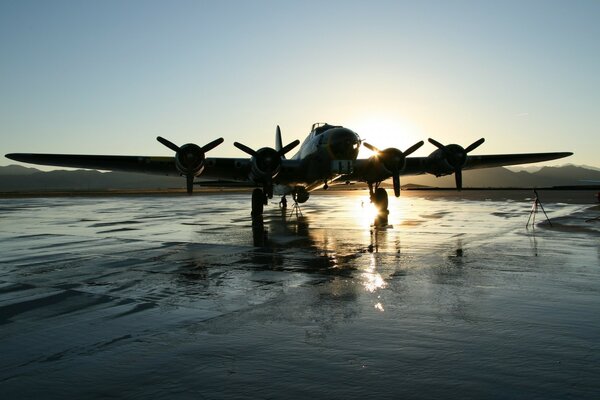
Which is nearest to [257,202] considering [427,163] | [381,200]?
[381,200]

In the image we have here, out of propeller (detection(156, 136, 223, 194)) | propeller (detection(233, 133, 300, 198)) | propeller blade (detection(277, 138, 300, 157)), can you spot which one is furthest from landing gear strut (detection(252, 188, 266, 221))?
propeller (detection(156, 136, 223, 194))

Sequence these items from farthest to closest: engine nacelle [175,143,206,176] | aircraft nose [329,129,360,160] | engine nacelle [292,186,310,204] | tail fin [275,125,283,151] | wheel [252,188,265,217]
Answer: tail fin [275,125,283,151], engine nacelle [292,186,310,204], wheel [252,188,265,217], aircraft nose [329,129,360,160], engine nacelle [175,143,206,176]

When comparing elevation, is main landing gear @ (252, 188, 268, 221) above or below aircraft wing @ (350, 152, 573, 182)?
below

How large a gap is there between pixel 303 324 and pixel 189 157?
1863cm

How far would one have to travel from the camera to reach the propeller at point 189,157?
76.1ft

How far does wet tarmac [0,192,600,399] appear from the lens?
4012 mm

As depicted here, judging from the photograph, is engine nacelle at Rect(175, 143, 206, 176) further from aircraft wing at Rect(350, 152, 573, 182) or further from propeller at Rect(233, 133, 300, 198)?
aircraft wing at Rect(350, 152, 573, 182)

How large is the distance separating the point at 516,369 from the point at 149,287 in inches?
228

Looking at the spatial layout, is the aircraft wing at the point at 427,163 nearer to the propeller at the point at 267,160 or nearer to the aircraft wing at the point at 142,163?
the aircraft wing at the point at 142,163

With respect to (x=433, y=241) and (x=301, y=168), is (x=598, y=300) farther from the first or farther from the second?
A: (x=301, y=168)

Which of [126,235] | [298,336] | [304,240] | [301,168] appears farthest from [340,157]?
[298,336]

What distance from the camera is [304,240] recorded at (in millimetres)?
14906

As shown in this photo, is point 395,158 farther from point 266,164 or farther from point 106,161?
point 106,161

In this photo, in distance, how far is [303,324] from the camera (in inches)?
224
